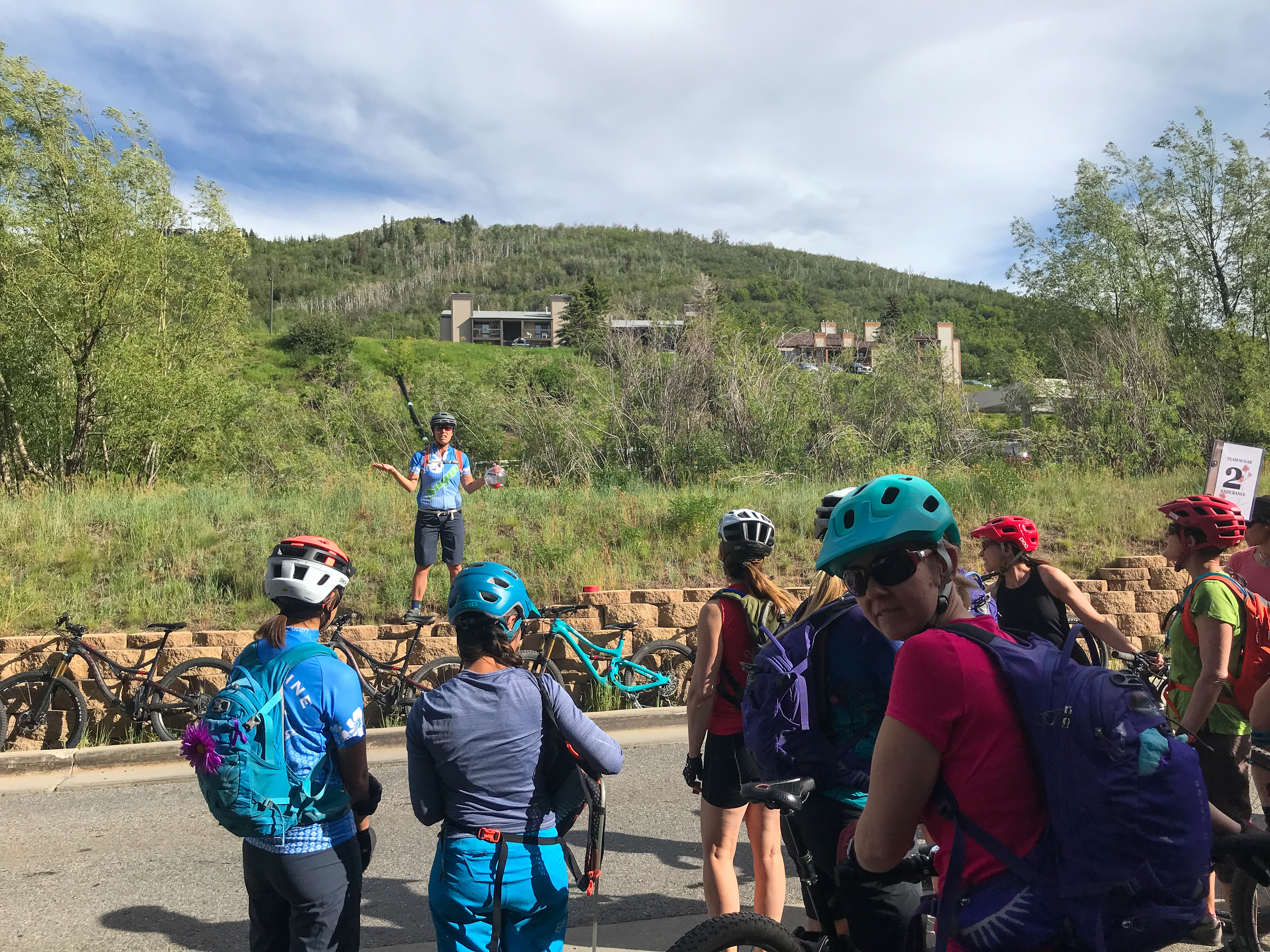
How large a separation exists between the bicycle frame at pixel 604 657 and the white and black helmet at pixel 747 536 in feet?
17.5

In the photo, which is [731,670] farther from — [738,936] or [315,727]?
[315,727]

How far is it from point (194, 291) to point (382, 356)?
5039 cm

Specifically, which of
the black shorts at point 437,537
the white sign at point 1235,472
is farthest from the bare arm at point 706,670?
the white sign at point 1235,472

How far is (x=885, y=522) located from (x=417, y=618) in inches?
295

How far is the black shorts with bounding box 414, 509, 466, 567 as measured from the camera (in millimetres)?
9688

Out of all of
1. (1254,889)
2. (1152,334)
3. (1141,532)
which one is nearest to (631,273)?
(1152,334)

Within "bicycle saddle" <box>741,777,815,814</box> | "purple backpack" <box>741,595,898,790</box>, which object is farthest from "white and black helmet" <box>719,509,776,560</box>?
"bicycle saddle" <box>741,777,815,814</box>

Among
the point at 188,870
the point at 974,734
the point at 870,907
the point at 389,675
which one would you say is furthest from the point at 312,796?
the point at 389,675

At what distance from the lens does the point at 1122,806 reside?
4.93ft

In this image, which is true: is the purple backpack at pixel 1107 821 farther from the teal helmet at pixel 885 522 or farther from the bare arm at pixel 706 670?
the bare arm at pixel 706 670

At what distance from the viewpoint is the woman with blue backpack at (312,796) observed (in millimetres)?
2801

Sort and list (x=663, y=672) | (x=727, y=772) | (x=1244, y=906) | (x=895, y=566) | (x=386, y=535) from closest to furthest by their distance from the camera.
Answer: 1. (x=895, y=566)
2. (x=1244, y=906)
3. (x=727, y=772)
4. (x=663, y=672)
5. (x=386, y=535)

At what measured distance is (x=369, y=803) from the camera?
2957 mm

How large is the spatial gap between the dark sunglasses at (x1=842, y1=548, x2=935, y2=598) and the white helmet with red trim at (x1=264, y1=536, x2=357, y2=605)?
5.95ft
